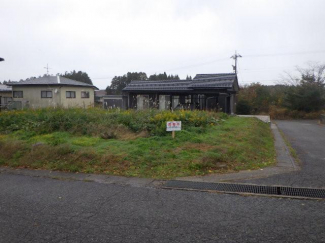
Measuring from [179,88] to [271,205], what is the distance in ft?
57.7

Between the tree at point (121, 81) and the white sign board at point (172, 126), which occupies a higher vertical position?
the tree at point (121, 81)

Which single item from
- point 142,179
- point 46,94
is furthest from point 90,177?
point 46,94

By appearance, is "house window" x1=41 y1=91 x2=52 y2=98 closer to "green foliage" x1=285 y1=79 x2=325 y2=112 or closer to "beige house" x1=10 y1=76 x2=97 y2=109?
"beige house" x1=10 y1=76 x2=97 y2=109

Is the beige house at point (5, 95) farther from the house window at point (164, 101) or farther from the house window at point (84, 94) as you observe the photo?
the house window at point (164, 101)

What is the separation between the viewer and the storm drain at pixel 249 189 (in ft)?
15.8

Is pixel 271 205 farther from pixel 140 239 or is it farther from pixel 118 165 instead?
pixel 118 165

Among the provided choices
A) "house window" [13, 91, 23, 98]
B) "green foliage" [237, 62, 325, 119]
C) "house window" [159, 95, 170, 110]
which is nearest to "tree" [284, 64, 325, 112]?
"green foliage" [237, 62, 325, 119]

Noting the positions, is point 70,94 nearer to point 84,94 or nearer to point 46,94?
point 84,94

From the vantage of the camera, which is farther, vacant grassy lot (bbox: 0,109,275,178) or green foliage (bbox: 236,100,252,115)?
green foliage (bbox: 236,100,252,115)

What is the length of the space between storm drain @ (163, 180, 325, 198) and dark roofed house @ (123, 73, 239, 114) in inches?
560

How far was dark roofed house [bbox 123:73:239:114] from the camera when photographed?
20.4 m

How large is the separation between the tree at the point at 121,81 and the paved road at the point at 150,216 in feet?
175

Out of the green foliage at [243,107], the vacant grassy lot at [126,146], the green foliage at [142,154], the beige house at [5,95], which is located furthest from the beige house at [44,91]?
the green foliage at [142,154]

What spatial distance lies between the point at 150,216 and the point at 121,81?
5794 centimetres
